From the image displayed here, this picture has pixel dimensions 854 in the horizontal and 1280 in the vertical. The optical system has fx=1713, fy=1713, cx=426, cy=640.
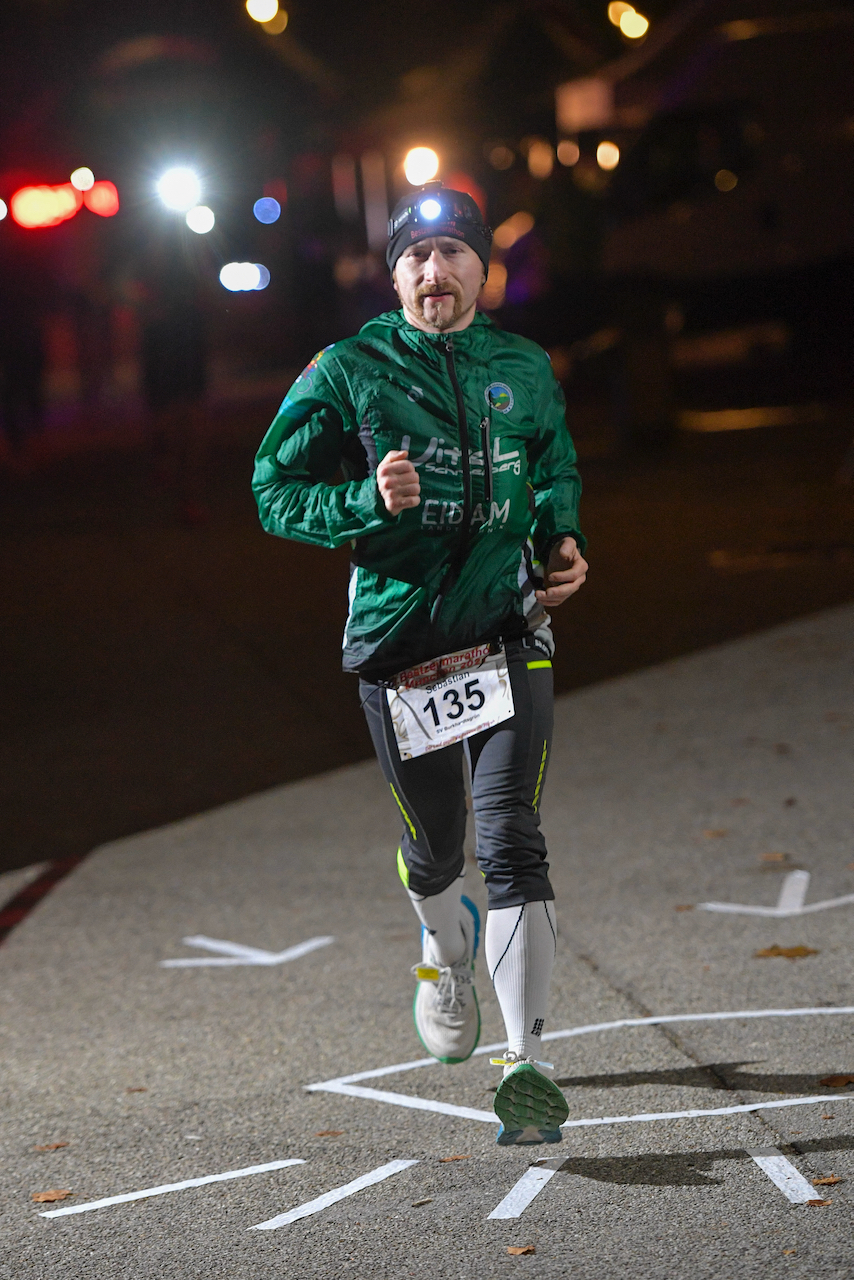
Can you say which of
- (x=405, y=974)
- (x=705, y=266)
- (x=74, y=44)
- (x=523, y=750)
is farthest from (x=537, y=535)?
(x=74, y=44)

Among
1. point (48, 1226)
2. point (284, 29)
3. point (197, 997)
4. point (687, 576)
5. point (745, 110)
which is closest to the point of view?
point (48, 1226)

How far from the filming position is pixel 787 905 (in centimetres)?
579

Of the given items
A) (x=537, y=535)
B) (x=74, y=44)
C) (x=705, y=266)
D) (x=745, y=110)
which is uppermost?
(x=74, y=44)

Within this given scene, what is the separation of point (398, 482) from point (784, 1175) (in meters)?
1.68

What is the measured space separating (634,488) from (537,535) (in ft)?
45.6

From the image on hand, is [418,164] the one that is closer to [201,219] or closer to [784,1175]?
Answer: [201,219]

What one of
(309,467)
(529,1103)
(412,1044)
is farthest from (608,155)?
(529,1103)

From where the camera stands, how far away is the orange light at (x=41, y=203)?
3728 centimetres

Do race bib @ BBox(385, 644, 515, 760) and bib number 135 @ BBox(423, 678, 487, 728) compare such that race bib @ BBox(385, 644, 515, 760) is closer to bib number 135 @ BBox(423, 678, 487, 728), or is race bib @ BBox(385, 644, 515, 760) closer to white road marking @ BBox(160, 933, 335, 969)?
bib number 135 @ BBox(423, 678, 487, 728)

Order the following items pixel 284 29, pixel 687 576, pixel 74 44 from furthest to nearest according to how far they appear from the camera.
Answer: pixel 284 29
pixel 74 44
pixel 687 576

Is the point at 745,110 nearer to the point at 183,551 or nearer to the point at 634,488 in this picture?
the point at 634,488

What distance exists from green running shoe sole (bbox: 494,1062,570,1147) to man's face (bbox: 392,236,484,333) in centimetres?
169

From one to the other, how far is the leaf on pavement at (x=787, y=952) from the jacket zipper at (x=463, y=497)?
1.99 meters

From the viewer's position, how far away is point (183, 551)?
1529cm
